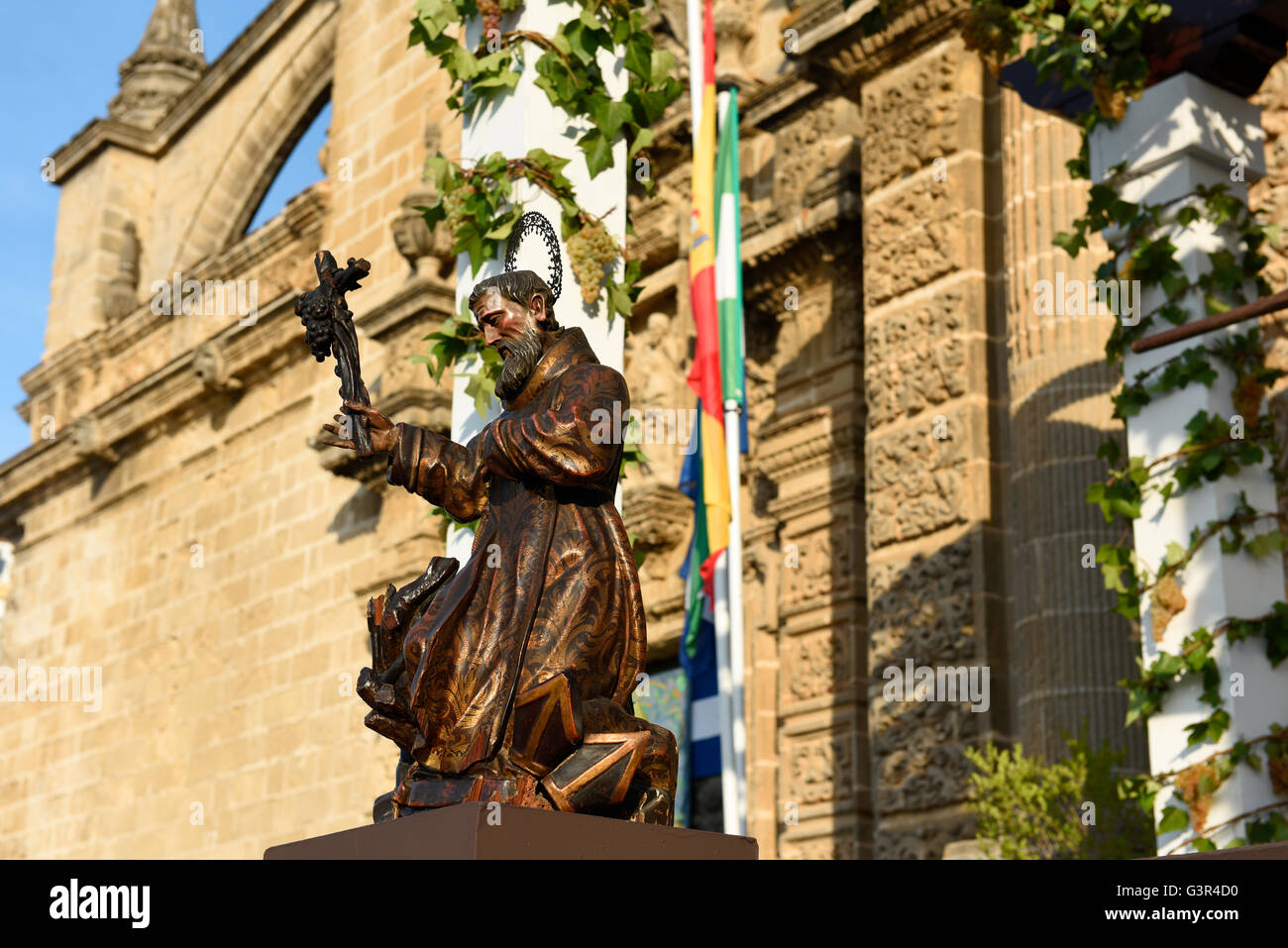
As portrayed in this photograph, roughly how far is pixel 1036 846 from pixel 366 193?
847 cm

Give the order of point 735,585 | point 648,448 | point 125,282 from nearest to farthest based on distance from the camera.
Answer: point 735,585 < point 648,448 < point 125,282

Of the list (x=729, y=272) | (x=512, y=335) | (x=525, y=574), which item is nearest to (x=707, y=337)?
(x=729, y=272)

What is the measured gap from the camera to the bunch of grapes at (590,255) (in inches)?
221

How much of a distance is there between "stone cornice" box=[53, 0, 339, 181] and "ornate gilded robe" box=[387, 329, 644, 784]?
40.3ft

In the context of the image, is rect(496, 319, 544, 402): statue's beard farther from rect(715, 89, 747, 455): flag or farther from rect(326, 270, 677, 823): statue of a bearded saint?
rect(715, 89, 747, 455): flag

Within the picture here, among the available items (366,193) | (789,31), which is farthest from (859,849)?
(366,193)

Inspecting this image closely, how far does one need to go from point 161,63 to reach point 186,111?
164 cm

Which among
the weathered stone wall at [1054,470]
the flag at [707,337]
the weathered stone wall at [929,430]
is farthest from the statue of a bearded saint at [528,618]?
the weathered stone wall at [929,430]

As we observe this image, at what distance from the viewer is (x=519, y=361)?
4.03 metres

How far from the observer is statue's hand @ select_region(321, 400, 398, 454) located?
12.8 ft

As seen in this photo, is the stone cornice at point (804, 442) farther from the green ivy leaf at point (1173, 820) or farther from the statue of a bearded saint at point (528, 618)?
the statue of a bearded saint at point (528, 618)

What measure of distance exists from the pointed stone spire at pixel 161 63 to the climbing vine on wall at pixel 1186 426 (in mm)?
13970

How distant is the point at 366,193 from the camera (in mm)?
13016

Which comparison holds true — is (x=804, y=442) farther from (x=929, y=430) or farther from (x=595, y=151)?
(x=595, y=151)
